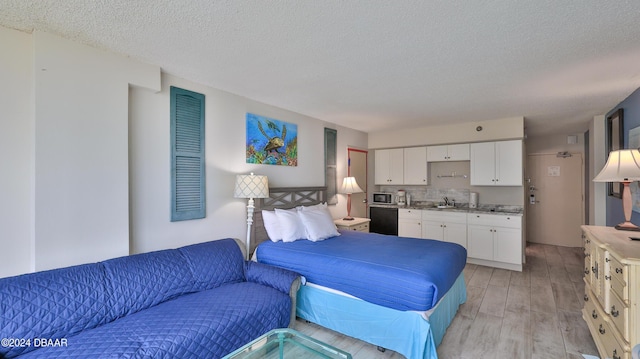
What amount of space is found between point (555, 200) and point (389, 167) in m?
3.64

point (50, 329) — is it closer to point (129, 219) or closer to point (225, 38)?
point (129, 219)

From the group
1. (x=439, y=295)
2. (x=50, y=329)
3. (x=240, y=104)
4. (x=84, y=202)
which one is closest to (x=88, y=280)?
(x=50, y=329)

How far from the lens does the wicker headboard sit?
3.52 metres

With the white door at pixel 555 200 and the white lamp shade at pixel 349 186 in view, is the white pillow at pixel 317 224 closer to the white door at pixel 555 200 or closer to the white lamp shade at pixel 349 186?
the white lamp shade at pixel 349 186

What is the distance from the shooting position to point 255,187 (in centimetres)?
317

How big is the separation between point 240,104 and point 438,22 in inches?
92.6

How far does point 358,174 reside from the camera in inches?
225

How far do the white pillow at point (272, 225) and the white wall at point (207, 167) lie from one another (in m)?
0.28

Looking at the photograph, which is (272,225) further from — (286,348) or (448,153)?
(448,153)

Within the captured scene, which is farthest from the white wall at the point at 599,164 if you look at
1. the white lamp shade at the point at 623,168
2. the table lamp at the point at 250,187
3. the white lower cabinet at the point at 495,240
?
the table lamp at the point at 250,187

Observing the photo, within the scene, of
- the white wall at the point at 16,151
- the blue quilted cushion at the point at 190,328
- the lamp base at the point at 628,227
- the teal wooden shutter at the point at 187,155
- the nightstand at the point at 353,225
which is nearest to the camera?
the blue quilted cushion at the point at 190,328

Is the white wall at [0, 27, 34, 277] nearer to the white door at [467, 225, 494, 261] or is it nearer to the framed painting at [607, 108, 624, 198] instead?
the white door at [467, 225, 494, 261]

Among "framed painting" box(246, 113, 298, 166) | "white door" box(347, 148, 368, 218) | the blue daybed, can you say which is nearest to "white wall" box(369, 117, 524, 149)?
"white door" box(347, 148, 368, 218)

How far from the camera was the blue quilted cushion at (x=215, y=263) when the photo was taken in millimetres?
2436
